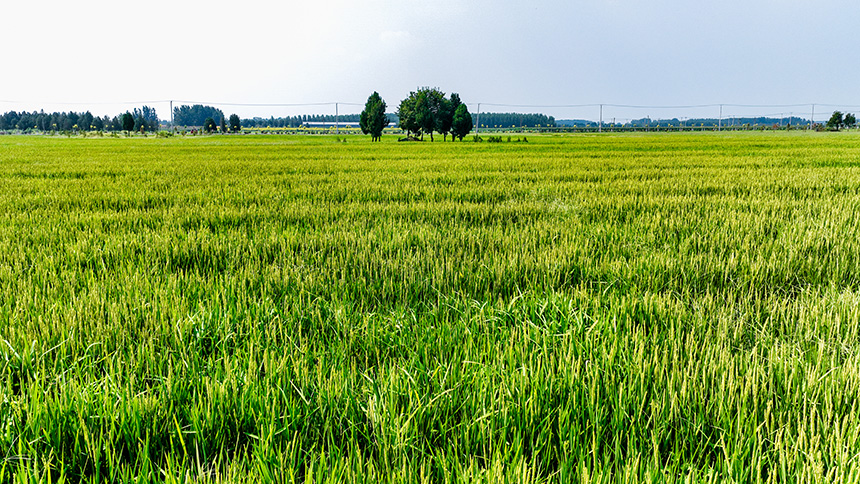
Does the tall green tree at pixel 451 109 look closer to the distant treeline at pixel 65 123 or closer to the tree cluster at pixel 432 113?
the tree cluster at pixel 432 113

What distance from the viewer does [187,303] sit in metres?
2.40

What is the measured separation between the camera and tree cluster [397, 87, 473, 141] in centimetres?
6531

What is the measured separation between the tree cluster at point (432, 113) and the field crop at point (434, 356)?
63149 mm

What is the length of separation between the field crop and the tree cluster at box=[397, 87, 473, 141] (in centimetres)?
6315

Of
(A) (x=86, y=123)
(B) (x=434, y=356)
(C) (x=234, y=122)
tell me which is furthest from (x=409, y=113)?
(A) (x=86, y=123)

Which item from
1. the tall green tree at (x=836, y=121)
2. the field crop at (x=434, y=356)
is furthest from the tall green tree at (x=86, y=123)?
the tall green tree at (x=836, y=121)

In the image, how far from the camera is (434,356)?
1841mm

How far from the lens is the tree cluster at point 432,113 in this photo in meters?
65.3

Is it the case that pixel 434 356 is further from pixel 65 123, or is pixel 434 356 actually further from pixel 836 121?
pixel 65 123

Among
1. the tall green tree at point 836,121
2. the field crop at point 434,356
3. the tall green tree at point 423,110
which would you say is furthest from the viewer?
the tall green tree at point 836,121

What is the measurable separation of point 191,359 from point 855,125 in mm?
137019

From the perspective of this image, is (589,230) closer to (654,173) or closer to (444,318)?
(444,318)

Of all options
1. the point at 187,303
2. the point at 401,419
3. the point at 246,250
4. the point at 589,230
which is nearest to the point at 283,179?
the point at 246,250

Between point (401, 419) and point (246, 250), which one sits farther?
point (246, 250)
